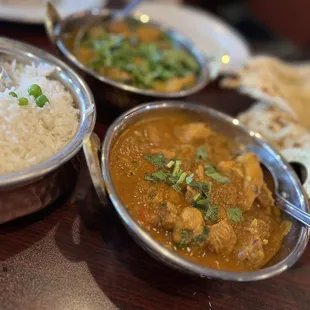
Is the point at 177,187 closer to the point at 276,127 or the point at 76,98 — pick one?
the point at 76,98

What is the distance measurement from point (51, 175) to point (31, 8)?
200 cm

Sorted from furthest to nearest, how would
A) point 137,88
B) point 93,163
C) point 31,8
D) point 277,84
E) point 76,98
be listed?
point 31,8
point 277,84
point 137,88
point 76,98
point 93,163

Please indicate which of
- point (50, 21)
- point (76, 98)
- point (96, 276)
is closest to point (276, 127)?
point (76, 98)

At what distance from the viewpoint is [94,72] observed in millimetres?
2650

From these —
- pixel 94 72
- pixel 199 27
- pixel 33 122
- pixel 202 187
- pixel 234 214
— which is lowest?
pixel 199 27

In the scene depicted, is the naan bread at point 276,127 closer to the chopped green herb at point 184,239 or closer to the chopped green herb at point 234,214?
the chopped green herb at point 234,214

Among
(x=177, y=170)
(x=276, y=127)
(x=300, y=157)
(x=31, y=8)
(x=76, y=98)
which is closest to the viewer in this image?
(x=177, y=170)

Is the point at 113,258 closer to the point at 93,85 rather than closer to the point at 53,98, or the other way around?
the point at 53,98

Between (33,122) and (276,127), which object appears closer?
(33,122)

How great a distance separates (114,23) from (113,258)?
80.6 inches

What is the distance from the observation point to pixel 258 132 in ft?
9.18

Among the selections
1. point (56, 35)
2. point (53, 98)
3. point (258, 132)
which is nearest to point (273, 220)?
point (258, 132)

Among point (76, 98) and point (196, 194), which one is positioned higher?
point (76, 98)

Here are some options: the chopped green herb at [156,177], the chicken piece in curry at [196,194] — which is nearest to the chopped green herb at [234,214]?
the chicken piece in curry at [196,194]
